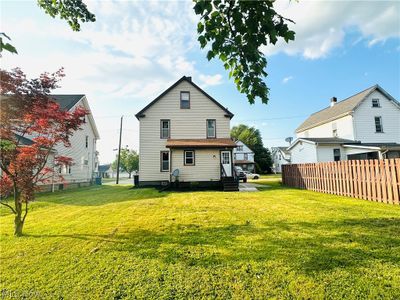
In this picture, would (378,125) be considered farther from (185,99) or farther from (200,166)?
(185,99)

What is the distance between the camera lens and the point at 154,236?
4.86 metres

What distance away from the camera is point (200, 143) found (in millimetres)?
16578

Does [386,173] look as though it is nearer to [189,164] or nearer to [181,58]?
[181,58]

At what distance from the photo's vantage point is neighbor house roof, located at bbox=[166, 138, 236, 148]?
15952 millimetres

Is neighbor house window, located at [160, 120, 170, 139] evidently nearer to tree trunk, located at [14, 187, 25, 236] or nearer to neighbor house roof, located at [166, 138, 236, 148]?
neighbor house roof, located at [166, 138, 236, 148]

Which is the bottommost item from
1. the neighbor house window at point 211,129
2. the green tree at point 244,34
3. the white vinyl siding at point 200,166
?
the white vinyl siding at point 200,166

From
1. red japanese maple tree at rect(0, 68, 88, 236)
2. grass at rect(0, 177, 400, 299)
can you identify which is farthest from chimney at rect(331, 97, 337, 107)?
red japanese maple tree at rect(0, 68, 88, 236)

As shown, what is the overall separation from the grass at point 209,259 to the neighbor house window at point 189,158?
10.6 metres

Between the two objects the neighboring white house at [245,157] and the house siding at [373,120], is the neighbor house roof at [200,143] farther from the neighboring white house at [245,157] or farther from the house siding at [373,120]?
the neighboring white house at [245,157]

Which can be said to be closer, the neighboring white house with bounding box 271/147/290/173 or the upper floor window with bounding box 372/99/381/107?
the upper floor window with bounding box 372/99/381/107

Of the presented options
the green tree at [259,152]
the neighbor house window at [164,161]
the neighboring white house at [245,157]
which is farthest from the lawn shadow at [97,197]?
the green tree at [259,152]

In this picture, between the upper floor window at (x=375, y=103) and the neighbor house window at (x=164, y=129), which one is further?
the upper floor window at (x=375, y=103)

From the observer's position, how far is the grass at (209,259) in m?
2.77

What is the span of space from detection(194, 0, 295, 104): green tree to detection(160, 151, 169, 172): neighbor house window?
14885 millimetres
